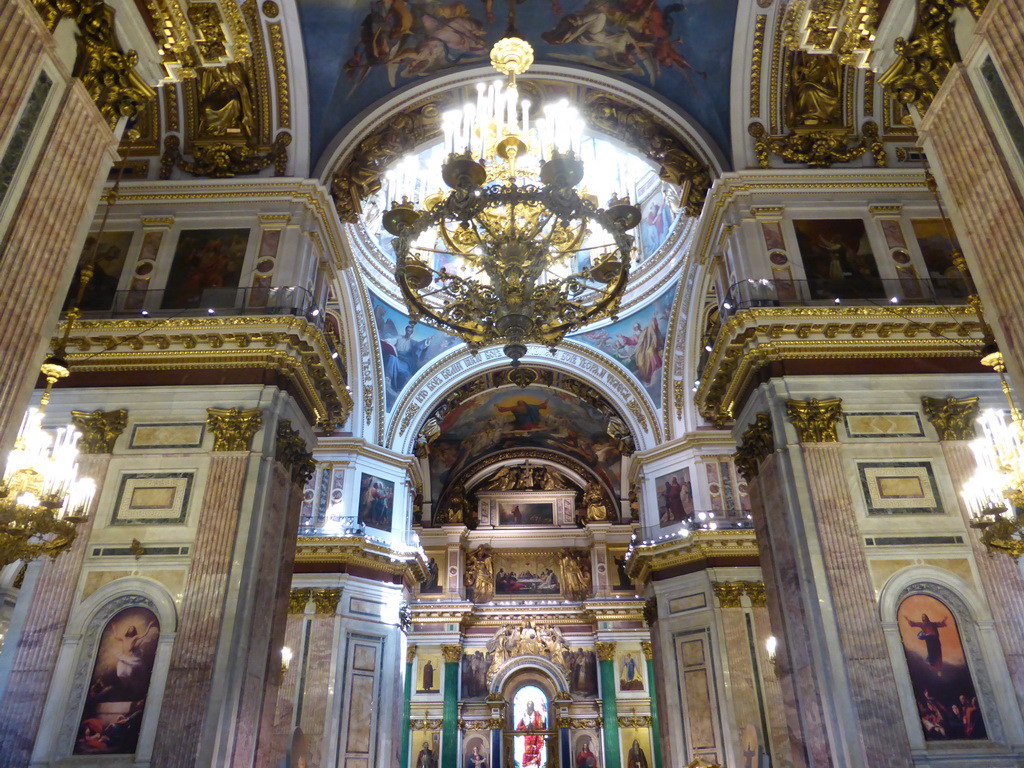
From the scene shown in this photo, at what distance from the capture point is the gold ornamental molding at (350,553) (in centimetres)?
1620

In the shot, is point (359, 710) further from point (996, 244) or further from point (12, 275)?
point (996, 244)

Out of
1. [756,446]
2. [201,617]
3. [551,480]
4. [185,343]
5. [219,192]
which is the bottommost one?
[201,617]

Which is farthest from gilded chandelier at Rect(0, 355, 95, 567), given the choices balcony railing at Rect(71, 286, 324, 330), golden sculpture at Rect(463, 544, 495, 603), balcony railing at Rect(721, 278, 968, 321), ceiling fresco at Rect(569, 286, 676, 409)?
golden sculpture at Rect(463, 544, 495, 603)

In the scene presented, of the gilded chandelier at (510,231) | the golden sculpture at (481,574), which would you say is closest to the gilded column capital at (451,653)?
the golden sculpture at (481,574)

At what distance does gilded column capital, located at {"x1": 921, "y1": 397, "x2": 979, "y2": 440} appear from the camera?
9.53 metres

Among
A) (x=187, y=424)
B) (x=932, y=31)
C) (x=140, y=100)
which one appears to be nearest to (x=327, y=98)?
(x=187, y=424)

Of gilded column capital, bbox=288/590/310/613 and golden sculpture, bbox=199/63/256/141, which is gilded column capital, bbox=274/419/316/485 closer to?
golden sculpture, bbox=199/63/256/141

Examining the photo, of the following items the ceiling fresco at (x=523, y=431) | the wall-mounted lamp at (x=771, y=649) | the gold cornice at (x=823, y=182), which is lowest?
the wall-mounted lamp at (x=771, y=649)

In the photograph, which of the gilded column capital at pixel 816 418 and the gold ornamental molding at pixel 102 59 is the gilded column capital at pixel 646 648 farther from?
the gold ornamental molding at pixel 102 59

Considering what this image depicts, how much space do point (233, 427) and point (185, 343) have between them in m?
1.33

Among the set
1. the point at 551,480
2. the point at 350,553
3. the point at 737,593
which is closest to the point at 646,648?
the point at 551,480

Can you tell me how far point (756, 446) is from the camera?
33.9 feet

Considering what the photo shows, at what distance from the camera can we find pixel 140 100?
19.8 ft

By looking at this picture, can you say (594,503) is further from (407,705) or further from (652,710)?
(407,705)
